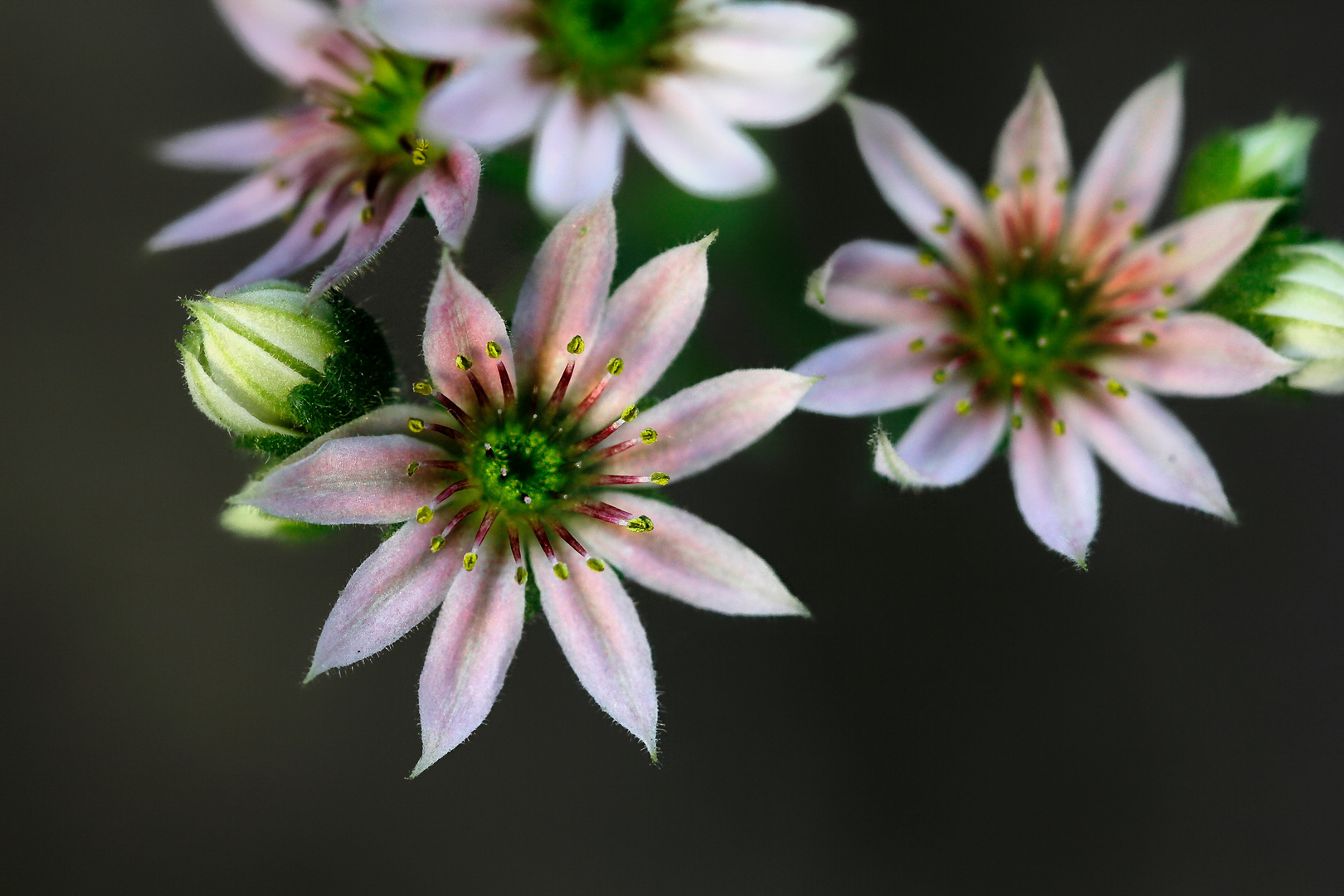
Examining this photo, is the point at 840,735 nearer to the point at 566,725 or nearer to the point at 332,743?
the point at 566,725

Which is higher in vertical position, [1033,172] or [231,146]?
[1033,172]

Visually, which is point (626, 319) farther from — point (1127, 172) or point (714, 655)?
point (714, 655)

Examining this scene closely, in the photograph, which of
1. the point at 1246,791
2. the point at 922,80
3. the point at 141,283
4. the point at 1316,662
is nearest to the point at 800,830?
the point at 1246,791

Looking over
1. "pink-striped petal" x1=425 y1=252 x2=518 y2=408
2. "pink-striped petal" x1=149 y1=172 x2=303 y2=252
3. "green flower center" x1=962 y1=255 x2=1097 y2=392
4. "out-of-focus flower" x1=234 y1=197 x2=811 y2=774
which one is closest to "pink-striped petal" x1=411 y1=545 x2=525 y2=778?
"out-of-focus flower" x1=234 y1=197 x2=811 y2=774

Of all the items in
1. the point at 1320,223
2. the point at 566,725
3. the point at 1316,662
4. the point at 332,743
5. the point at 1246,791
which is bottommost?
the point at 332,743

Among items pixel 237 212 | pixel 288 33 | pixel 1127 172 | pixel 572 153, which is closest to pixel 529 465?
pixel 572 153

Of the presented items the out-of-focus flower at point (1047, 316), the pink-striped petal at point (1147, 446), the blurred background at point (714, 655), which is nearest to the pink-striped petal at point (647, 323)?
the out-of-focus flower at point (1047, 316)

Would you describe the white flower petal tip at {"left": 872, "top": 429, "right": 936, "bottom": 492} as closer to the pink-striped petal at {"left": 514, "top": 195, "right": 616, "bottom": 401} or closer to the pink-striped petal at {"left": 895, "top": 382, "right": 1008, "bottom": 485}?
the pink-striped petal at {"left": 895, "top": 382, "right": 1008, "bottom": 485}

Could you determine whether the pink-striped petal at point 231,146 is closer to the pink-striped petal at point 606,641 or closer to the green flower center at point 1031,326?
the pink-striped petal at point 606,641
